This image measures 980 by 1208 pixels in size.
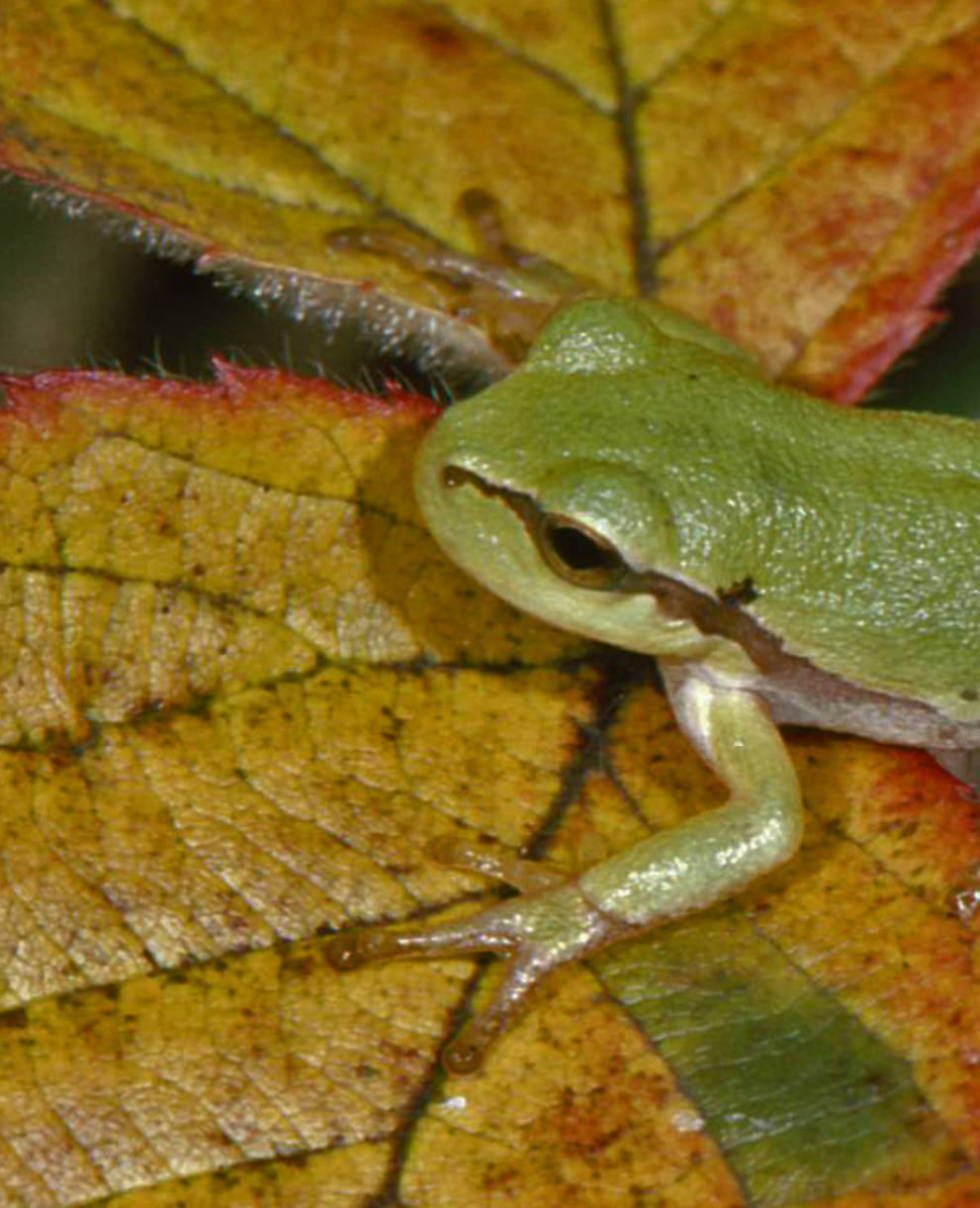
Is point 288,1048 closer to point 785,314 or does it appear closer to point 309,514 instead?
point 309,514

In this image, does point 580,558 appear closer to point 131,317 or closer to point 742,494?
point 742,494

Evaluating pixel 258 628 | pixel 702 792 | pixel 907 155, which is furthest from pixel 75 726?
pixel 907 155

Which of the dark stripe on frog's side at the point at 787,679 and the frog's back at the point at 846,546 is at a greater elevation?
the frog's back at the point at 846,546

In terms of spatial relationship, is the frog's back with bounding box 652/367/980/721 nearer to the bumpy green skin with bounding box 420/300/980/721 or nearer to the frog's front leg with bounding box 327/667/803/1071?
the bumpy green skin with bounding box 420/300/980/721

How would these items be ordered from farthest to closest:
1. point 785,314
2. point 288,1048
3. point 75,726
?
A: point 785,314
point 75,726
point 288,1048

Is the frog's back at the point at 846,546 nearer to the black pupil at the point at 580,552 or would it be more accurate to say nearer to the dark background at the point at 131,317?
the black pupil at the point at 580,552

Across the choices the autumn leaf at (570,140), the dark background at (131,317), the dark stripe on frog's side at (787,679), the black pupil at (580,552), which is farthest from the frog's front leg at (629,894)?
the dark background at (131,317)

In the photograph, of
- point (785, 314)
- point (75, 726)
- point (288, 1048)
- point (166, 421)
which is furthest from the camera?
point (785, 314)

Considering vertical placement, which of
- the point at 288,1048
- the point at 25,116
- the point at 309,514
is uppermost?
the point at 25,116
